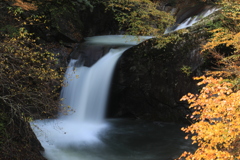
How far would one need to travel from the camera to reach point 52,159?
6.20m

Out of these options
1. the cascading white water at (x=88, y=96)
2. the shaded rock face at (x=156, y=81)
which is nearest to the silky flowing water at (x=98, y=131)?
the cascading white water at (x=88, y=96)

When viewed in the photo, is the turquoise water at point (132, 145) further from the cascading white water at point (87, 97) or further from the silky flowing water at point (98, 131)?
the cascading white water at point (87, 97)

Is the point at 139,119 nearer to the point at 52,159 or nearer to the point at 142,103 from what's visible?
the point at 142,103

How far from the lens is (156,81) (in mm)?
9648

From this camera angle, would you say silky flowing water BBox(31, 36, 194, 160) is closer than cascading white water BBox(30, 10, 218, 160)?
Yes

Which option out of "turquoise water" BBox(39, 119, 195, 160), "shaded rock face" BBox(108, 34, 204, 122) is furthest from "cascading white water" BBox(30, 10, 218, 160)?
"turquoise water" BBox(39, 119, 195, 160)

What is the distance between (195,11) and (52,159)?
40.1 ft

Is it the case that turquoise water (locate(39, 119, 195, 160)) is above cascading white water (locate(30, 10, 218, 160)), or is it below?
below

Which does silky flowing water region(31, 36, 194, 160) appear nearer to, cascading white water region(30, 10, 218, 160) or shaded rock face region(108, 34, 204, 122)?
cascading white water region(30, 10, 218, 160)

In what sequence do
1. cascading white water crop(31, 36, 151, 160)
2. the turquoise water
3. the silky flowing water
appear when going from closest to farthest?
the turquoise water < the silky flowing water < cascading white water crop(31, 36, 151, 160)

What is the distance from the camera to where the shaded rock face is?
8.98 m

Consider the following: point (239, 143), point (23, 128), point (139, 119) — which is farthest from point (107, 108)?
point (239, 143)

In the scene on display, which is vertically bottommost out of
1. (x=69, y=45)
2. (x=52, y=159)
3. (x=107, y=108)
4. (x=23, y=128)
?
(x=52, y=159)

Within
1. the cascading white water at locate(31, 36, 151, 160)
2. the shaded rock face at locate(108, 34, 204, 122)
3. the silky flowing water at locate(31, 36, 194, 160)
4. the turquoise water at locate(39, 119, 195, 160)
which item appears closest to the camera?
the turquoise water at locate(39, 119, 195, 160)
